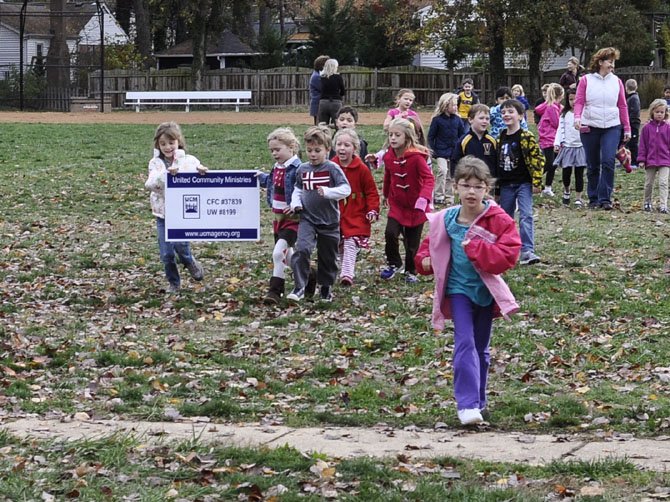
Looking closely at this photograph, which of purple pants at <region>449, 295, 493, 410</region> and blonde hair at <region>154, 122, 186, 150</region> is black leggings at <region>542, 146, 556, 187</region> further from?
purple pants at <region>449, 295, 493, 410</region>

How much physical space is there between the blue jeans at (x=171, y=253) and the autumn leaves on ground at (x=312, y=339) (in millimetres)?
232

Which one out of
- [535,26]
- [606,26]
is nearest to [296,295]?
[535,26]

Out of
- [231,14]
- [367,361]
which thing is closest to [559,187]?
[367,361]

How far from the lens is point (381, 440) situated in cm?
714

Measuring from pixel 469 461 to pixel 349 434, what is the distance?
0.97 metres

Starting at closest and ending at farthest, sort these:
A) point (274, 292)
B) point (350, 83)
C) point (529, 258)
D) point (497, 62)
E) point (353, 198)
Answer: point (274, 292) < point (353, 198) < point (529, 258) < point (350, 83) < point (497, 62)

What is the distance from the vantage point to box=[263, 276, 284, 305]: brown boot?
37.8 ft

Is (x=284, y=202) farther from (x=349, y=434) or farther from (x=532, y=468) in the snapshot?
(x=532, y=468)

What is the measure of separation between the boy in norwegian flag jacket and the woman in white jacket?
239 inches

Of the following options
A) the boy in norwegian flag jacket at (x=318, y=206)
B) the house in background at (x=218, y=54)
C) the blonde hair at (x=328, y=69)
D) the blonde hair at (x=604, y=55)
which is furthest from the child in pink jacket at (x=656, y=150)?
the house in background at (x=218, y=54)

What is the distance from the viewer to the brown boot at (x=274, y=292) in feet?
37.8

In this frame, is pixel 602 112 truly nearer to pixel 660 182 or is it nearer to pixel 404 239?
pixel 660 182

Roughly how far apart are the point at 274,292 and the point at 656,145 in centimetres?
840

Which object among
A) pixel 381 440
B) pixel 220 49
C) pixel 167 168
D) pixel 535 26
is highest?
pixel 220 49
